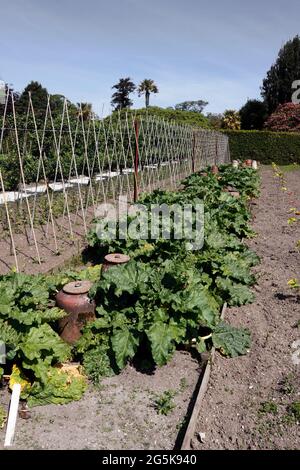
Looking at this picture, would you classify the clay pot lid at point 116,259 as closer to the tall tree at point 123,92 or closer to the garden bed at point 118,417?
the garden bed at point 118,417

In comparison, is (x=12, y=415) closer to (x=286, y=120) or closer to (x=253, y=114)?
(x=286, y=120)

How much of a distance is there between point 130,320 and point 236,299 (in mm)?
1837

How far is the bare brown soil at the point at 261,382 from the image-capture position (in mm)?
3266

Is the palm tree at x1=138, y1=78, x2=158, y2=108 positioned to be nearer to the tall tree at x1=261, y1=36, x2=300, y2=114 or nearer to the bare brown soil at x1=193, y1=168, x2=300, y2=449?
the tall tree at x1=261, y1=36, x2=300, y2=114

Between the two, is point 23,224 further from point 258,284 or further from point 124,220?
point 258,284

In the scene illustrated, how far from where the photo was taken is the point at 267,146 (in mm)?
31172

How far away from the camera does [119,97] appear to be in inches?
2537

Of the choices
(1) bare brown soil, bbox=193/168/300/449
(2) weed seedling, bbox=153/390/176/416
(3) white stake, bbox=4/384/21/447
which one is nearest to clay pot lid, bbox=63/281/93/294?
(3) white stake, bbox=4/384/21/447

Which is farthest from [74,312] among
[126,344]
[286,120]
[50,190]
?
[286,120]

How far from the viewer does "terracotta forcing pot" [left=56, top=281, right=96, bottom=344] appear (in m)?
4.22

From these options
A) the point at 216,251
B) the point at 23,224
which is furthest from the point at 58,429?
the point at 23,224

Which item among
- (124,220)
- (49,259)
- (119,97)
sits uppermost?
(119,97)

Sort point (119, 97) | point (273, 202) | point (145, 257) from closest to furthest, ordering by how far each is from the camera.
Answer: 1. point (145, 257)
2. point (273, 202)
3. point (119, 97)
